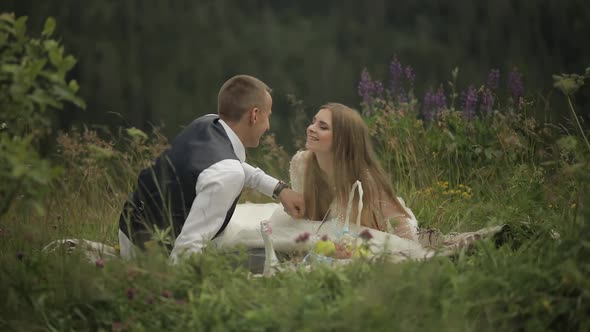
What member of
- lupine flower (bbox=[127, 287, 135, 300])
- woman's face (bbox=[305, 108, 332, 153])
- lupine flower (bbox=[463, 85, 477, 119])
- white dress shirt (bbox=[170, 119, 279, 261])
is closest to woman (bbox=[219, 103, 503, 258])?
woman's face (bbox=[305, 108, 332, 153])

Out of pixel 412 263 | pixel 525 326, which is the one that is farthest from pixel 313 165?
pixel 525 326

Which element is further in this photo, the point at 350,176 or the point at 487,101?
the point at 487,101

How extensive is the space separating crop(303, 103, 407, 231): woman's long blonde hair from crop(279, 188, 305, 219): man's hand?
131 millimetres

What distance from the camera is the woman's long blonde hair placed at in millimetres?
3961

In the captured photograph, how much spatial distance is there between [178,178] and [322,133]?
85cm

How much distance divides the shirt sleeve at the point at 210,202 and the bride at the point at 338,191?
0.50 meters

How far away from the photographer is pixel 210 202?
132 inches

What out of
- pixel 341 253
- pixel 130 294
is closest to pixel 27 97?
pixel 130 294

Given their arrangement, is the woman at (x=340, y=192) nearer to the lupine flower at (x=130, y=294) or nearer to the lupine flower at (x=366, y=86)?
the lupine flower at (x=130, y=294)

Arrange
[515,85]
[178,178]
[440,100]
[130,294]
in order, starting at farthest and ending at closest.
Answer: [440,100] → [515,85] → [178,178] → [130,294]

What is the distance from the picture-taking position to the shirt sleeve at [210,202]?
3.29 m

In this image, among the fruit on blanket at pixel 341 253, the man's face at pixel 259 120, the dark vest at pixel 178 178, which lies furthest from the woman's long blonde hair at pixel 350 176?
the dark vest at pixel 178 178

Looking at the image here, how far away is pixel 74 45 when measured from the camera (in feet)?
27.9

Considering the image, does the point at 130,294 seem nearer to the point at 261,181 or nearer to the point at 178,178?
the point at 178,178
